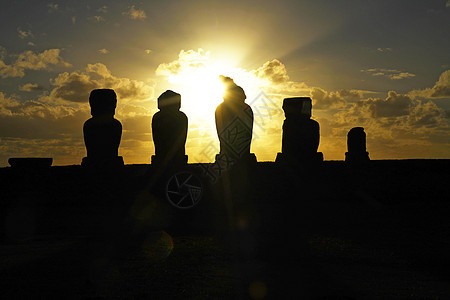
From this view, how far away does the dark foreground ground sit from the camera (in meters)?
5.23

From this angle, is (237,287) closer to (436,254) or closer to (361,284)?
(361,284)

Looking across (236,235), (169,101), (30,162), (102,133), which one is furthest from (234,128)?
(30,162)

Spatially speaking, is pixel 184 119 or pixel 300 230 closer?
pixel 300 230

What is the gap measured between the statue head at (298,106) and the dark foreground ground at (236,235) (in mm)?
2115

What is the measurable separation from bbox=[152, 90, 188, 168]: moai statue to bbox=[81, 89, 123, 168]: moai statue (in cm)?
150

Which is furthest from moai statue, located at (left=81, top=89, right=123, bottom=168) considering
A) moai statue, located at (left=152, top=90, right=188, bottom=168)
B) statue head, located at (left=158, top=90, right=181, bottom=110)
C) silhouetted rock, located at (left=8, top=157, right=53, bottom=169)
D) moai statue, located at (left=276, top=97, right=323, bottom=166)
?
moai statue, located at (left=276, top=97, right=323, bottom=166)

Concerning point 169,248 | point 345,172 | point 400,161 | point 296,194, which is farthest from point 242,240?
point 400,161

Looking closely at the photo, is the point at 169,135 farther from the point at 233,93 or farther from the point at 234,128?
the point at 233,93

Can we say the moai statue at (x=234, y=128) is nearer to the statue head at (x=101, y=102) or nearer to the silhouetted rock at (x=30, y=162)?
the statue head at (x=101, y=102)

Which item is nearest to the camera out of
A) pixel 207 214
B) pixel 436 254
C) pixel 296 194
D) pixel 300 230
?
pixel 436 254

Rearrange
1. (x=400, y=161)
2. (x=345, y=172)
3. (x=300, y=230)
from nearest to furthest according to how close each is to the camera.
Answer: (x=300, y=230), (x=345, y=172), (x=400, y=161)

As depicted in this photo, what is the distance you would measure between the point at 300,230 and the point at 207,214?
323cm

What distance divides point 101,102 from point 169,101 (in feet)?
8.27

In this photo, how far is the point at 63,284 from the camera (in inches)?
206
